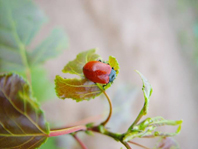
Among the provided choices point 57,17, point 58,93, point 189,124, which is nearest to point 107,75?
point 58,93

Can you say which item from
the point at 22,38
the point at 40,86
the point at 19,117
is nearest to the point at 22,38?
the point at 22,38

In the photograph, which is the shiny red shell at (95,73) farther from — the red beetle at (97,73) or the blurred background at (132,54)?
the blurred background at (132,54)

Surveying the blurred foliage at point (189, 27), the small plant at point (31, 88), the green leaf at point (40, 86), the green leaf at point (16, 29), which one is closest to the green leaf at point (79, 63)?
the small plant at point (31, 88)

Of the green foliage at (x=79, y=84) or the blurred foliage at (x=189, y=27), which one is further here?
the blurred foliage at (x=189, y=27)

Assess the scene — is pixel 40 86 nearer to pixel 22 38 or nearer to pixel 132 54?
pixel 22 38

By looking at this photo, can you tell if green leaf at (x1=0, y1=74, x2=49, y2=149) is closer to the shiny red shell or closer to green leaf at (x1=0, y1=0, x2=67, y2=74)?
the shiny red shell

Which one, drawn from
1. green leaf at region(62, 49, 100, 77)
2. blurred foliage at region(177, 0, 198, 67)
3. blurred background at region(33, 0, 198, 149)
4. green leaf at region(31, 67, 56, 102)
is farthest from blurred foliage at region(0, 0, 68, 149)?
blurred foliage at region(177, 0, 198, 67)
